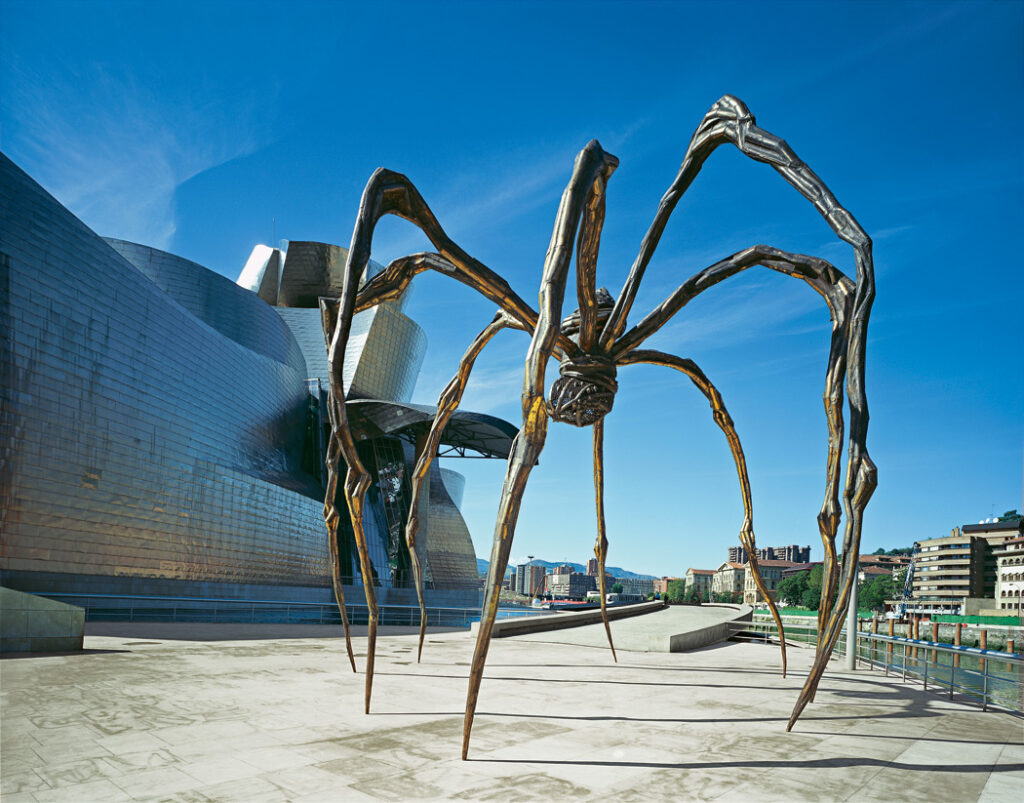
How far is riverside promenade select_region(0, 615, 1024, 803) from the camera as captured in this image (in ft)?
13.5

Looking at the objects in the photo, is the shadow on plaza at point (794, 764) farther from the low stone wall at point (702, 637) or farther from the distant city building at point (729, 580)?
the distant city building at point (729, 580)

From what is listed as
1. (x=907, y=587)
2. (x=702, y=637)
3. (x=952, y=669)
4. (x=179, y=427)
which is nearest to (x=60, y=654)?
(x=952, y=669)

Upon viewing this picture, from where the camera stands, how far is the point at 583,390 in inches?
273

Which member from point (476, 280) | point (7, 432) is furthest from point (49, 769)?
point (7, 432)

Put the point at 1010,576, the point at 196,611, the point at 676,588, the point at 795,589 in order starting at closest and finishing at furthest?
1. the point at 196,611
2. the point at 1010,576
3. the point at 795,589
4. the point at 676,588

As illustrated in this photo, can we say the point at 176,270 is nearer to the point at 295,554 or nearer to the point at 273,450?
the point at 273,450

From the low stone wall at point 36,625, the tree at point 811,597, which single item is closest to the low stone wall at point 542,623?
the low stone wall at point 36,625

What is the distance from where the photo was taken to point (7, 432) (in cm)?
2109

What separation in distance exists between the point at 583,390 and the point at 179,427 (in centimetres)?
2712

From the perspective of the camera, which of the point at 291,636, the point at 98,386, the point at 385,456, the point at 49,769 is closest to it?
the point at 49,769

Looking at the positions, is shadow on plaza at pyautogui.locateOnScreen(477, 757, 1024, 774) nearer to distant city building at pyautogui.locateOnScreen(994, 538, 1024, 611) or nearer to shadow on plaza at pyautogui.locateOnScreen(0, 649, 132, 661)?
shadow on plaza at pyautogui.locateOnScreen(0, 649, 132, 661)

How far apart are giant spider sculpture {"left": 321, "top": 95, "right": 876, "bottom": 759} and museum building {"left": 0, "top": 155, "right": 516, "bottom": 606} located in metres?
17.6

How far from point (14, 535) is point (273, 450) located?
1845cm

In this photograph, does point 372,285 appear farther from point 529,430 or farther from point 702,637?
point 702,637
